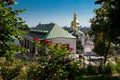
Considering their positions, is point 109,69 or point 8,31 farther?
point 109,69

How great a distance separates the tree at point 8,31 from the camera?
23.3 feet

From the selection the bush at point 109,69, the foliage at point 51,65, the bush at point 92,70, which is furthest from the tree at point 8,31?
the bush at point 109,69

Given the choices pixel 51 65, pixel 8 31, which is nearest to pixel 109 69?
pixel 51 65

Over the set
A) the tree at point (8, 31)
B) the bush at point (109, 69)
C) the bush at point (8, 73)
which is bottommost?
the bush at point (109, 69)

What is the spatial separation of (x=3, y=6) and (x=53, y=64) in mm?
5120

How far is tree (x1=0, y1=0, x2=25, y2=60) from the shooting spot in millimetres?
7102

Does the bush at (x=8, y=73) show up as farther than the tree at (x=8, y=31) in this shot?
Yes

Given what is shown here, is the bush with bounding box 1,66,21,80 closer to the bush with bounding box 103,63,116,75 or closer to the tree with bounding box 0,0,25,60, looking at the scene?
the tree with bounding box 0,0,25,60

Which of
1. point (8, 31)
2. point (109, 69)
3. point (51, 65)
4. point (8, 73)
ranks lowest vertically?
point (109, 69)

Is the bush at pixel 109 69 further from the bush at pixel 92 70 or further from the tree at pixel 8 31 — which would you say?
the tree at pixel 8 31

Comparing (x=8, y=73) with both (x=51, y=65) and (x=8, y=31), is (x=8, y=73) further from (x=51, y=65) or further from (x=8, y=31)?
(x=8, y=31)

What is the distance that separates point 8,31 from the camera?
23.6ft

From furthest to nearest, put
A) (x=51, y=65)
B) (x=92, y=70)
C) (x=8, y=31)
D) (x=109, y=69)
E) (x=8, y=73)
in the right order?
(x=109, y=69)
(x=92, y=70)
(x=8, y=73)
(x=51, y=65)
(x=8, y=31)

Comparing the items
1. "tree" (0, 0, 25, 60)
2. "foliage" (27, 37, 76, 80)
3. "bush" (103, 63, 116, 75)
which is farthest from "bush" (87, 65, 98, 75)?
"tree" (0, 0, 25, 60)
